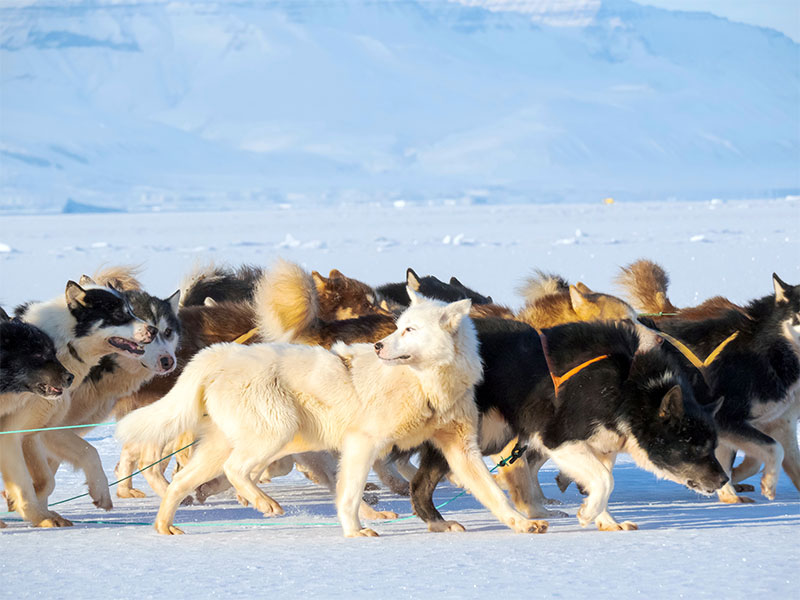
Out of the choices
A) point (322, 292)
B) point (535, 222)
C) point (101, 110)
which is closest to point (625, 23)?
point (101, 110)

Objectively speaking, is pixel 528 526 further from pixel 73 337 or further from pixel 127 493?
pixel 127 493

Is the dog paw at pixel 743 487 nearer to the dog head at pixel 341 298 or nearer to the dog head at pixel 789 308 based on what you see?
the dog head at pixel 789 308

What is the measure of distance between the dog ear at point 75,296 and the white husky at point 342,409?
735mm

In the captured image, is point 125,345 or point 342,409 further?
point 125,345

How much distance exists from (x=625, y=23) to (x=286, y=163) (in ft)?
196

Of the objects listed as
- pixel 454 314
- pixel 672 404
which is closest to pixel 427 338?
pixel 454 314

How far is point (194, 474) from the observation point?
4.18 metres

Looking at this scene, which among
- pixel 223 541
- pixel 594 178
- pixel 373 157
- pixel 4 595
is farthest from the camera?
pixel 373 157

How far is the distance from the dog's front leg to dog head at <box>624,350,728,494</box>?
0.99 metres

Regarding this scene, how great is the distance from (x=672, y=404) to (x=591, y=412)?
30cm

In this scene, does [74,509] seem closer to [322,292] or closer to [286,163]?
[322,292]

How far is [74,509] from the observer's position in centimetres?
491

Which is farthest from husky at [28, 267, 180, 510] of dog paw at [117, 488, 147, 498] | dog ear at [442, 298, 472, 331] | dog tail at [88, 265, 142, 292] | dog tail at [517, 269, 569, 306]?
dog tail at [517, 269, 569, 306]

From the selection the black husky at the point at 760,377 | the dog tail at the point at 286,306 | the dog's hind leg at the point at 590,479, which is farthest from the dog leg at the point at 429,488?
the black husky at the point at 760,377
